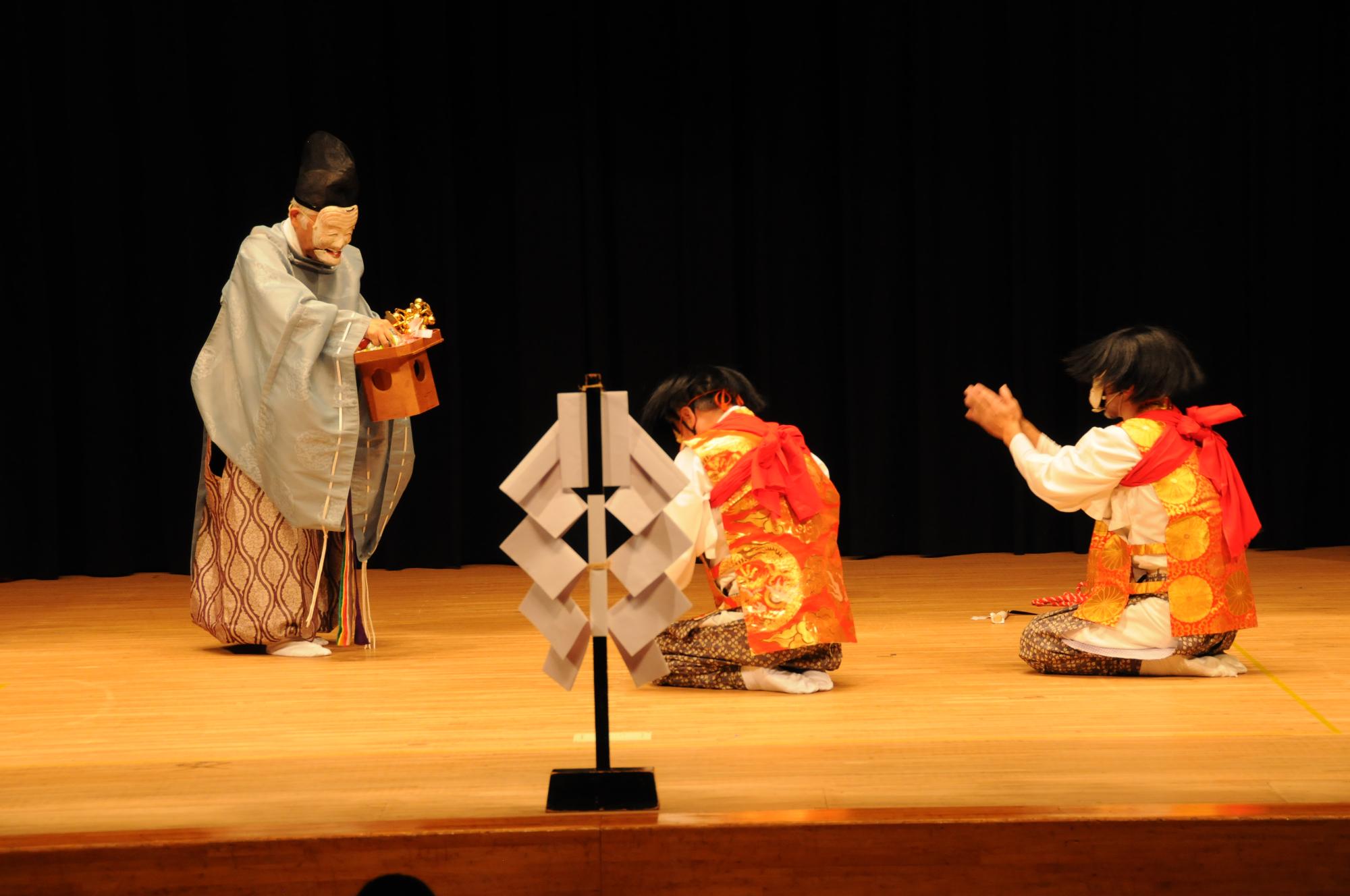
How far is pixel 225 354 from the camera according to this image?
4.38 m

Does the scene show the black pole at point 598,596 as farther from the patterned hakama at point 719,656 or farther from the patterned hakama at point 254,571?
the patterned hakama at point 254,571

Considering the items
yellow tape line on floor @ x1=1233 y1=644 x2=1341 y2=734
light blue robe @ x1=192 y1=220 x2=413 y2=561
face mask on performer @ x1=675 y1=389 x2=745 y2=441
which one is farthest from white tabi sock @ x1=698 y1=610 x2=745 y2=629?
yellow tape line on floor @ x1=1233 y1=644 x2=1341 y2=734

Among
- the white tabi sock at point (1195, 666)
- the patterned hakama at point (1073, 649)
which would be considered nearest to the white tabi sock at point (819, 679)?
the patterned hakama at point (1073, 649)

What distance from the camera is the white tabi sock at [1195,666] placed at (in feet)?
12.2

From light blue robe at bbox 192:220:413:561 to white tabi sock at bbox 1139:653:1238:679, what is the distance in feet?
7.35

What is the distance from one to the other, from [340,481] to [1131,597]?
218cm

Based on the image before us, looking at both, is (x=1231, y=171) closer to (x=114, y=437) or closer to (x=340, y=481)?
(x=340, y=481)

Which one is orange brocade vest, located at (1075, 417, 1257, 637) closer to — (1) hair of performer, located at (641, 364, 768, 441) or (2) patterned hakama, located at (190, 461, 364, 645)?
(1) hair of performer, located at (641, 364, 768, 441)

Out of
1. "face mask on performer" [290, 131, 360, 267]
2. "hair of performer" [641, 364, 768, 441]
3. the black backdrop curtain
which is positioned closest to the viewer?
"hair of performer" [641, 364, 768, 441]

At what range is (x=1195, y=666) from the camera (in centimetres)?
372

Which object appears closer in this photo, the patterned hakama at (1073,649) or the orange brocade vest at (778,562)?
the orange brocade vest at (778,562)

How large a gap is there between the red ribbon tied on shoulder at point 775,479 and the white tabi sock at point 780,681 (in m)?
0.39

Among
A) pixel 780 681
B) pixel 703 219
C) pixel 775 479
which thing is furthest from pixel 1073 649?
pixel 703 219

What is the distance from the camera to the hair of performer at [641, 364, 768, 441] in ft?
12.4
